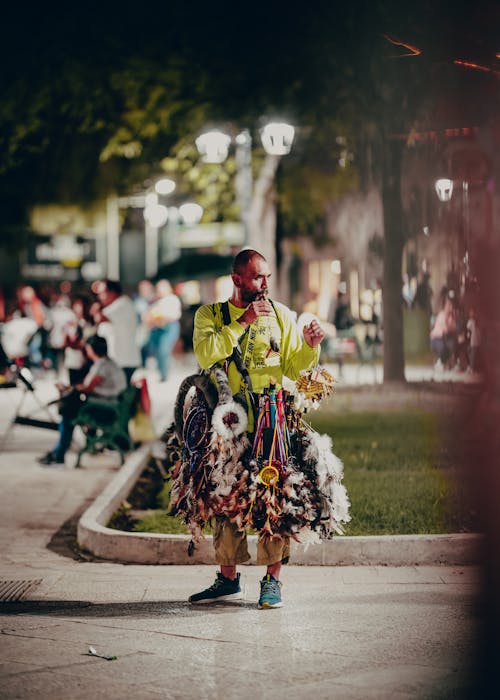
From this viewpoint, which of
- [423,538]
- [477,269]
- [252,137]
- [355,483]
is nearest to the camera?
[423,538]

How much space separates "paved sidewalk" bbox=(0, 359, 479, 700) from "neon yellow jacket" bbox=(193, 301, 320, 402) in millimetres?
1184

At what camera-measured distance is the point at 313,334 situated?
22.4 ft

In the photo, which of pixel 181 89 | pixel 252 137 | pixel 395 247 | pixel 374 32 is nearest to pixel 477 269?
pixel 395 247

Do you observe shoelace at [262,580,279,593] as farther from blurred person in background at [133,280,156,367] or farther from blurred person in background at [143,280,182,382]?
blurred person in background at [133,280,156,367]

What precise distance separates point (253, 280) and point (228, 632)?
175cm

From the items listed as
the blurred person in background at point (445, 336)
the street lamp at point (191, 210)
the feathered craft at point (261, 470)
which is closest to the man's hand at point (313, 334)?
the feathered craft at point (261, 470)

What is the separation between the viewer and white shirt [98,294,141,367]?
46.0ft

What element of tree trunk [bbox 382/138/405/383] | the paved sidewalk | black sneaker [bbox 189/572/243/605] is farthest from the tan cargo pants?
tree trunk [bbox 382/138/405/383]

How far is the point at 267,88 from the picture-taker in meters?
22.1

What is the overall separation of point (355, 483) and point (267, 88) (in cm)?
1233

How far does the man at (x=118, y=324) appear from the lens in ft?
46.0

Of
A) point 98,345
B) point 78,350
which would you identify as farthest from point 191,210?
point 98,345

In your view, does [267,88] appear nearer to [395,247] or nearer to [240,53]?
[240,53]

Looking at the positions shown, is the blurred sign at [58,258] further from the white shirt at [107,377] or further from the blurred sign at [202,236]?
the white shirt at [107,377]
